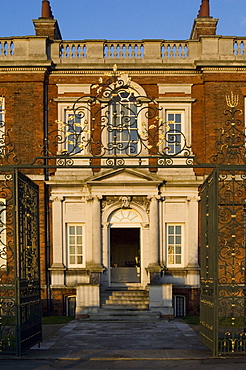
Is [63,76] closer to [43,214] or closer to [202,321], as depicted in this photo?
[43,214]

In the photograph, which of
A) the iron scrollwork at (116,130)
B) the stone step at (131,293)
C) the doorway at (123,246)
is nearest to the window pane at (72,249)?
the stone step at (131,293)

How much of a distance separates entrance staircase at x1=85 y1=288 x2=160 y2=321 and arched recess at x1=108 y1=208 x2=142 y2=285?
0.97 meters

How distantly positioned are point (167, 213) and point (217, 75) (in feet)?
16.6

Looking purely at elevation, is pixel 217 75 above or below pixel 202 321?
above

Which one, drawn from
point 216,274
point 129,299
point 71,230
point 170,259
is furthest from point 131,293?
point 216,274

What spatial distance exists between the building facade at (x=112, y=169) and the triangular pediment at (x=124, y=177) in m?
0.04

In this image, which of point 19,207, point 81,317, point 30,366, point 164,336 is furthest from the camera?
point 81,317

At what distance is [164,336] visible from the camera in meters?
13.0

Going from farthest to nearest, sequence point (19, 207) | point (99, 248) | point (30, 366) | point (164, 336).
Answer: point (99, 248), point (164, 336), point (19, 207), point (30, 366)

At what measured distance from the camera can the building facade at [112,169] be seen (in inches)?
694

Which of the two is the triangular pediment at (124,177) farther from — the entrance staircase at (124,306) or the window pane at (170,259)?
the entrance staircase at (124,306)

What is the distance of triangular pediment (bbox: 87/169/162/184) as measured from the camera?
→ 57.5ft

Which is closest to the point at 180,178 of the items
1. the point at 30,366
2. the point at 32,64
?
the point at 32,64

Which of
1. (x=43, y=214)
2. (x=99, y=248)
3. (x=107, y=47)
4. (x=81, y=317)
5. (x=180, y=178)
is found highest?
(x=107, y=47)
